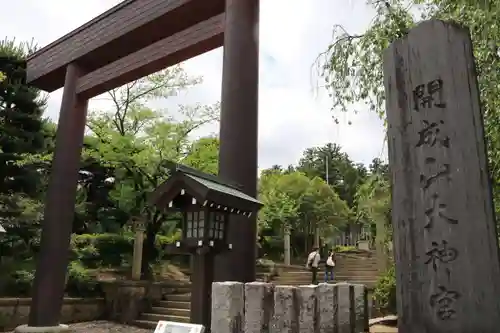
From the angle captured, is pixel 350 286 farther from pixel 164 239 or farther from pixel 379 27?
pixel 164 239

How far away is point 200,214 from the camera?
442 centimetres

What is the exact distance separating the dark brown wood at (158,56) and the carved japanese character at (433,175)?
4925mm

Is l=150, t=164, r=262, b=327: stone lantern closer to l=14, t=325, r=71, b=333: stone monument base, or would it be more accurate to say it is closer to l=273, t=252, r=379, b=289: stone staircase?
l=14, t=325, r=71, b=333: stone monument base

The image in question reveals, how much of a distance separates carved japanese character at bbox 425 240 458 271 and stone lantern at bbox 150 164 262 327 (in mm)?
2290

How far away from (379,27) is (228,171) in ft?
8.05

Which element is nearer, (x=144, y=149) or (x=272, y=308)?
(x=272, y=308)

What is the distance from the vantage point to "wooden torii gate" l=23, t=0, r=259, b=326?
18.3 ft

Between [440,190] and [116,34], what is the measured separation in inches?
288

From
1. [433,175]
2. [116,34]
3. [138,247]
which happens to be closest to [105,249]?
[138,247]

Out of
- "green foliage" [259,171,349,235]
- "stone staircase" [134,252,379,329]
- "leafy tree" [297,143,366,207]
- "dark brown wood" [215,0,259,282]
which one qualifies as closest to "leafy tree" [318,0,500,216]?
"dark brown wood" [215,0,259,282]

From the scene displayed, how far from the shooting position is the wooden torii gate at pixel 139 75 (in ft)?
18.3

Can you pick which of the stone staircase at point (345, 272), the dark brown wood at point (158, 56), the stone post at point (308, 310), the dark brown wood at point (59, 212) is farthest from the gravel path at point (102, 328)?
the stone post at point (308, 310)

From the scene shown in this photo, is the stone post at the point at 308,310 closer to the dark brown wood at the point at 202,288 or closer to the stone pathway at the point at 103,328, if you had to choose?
the dark brown wood at the point at 202,288

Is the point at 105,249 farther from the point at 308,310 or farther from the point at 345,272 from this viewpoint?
the point at 308,310
